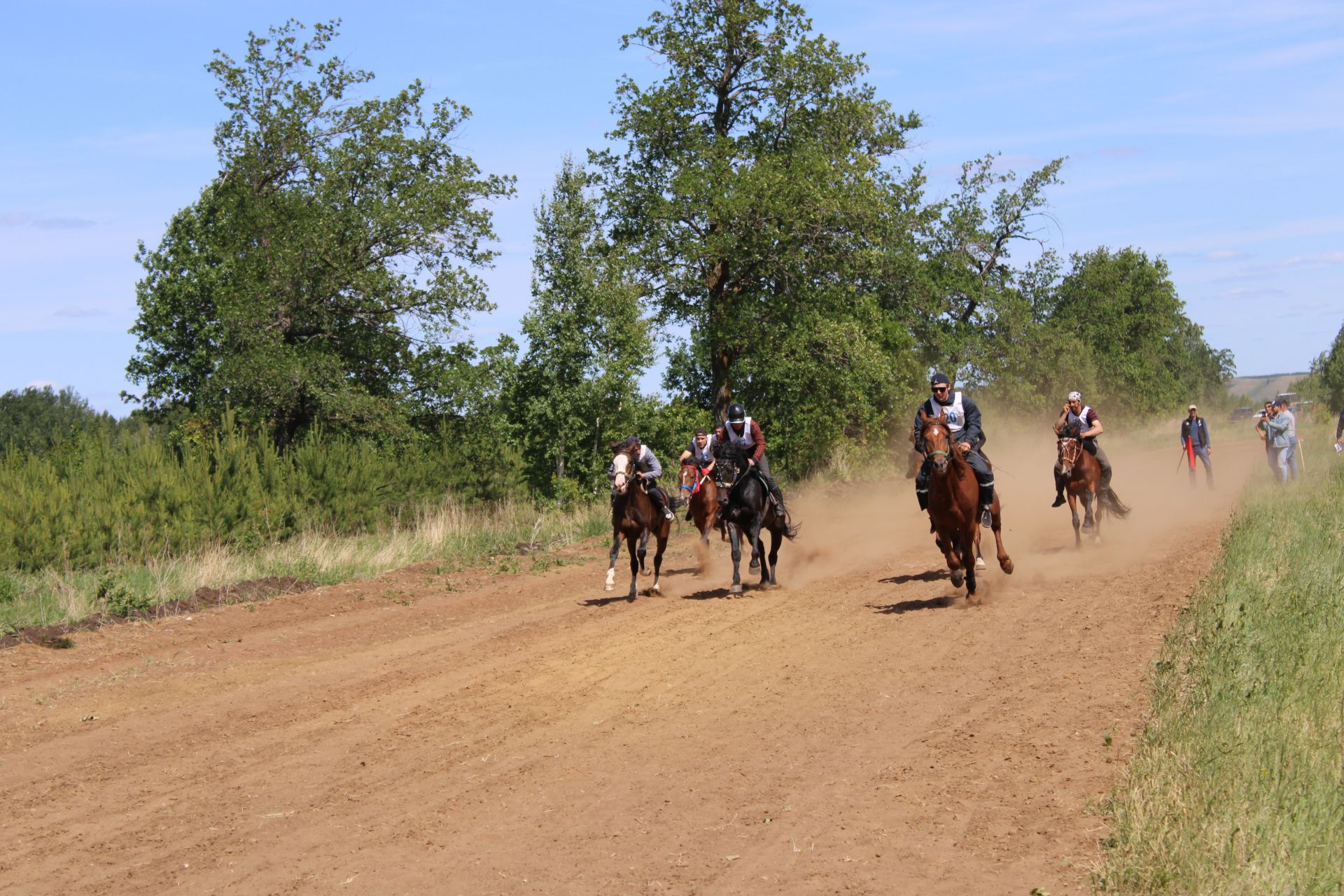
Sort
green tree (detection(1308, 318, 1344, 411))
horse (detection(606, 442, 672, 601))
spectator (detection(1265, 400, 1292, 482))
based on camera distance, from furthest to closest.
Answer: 1. green tree (detection(1308, 318, 1344, 411))
2. spectator (detection(1265, 400, 1292, 482))
3. horse (detection(606, 442, 672, 601))

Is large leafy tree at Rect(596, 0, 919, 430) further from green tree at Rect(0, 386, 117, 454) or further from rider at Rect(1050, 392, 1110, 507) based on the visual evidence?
green tree at Rect(0, 386, 117, 454)

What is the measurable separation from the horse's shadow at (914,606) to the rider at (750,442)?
2.43m

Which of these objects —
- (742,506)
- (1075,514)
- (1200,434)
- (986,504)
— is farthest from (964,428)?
(1200,434)

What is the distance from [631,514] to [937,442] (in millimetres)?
5332

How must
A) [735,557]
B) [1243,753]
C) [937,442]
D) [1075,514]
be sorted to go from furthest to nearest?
1. [1075,514]
2. [735,557]
3. [937,442]
4. [1243,753]

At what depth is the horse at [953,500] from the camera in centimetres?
1366

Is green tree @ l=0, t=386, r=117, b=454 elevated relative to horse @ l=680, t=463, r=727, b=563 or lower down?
elevated

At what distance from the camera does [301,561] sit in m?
21.2

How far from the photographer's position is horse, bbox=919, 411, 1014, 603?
13.7 meters

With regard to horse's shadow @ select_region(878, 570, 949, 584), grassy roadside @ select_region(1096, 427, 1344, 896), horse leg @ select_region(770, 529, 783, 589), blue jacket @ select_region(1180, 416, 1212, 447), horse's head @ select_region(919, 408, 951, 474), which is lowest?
grassy roadside @ select_region(1096, 427, 1344, 896)

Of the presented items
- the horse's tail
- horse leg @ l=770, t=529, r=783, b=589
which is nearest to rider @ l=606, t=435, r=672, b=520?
horse leg @ l=770, t=529, r=783, b=589

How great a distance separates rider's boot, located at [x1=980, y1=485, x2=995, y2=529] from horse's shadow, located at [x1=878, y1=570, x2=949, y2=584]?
2.20 meters

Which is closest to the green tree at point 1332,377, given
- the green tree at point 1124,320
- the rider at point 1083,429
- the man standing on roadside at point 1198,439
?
the green tree at point 1124,320

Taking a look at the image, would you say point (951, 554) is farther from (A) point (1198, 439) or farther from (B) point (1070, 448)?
(A) point (1198, 439)
